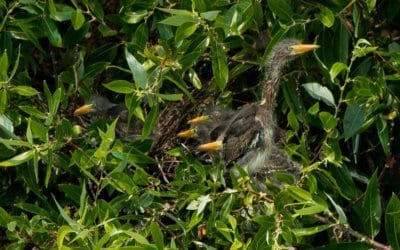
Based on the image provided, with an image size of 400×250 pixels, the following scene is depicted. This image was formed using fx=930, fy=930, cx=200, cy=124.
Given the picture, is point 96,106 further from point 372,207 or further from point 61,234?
point 372,207

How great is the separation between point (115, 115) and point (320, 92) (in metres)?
0.77

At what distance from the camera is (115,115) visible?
3236mm

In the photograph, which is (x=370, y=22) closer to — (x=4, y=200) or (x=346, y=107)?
(x=346, y=107)

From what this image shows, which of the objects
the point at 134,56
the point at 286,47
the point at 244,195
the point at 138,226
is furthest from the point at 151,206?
the point at 286,47

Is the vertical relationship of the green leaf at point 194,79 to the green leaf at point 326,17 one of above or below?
below

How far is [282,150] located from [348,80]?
32 centimetres

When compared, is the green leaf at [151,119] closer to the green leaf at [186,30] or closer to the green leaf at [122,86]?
the green leaf at [122,86]

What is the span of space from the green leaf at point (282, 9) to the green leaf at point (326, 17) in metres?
0.09

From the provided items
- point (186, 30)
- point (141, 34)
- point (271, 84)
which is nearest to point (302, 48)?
point (271, 84)

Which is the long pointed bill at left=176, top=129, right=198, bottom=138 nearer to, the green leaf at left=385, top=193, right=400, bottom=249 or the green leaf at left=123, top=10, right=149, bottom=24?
the green leaf at left=123, top=10, right=149, bottom=24

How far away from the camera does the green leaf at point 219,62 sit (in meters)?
2.65

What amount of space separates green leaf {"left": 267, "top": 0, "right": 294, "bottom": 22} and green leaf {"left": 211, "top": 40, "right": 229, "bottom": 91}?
0.19 m

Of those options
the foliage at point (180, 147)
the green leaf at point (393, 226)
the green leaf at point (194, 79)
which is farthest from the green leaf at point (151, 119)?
the green leaf at point (393, 226)

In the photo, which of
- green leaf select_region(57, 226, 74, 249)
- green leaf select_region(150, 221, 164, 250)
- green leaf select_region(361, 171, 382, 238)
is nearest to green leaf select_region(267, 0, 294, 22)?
green leaf select_region(361, 171, 382, 238)
